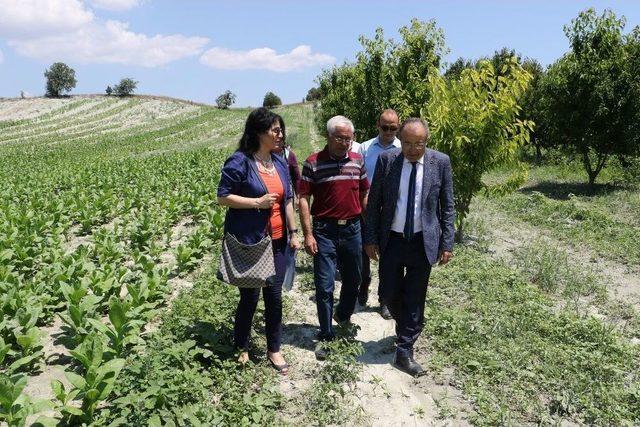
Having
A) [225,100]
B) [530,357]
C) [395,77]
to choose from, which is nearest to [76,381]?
[530,357]

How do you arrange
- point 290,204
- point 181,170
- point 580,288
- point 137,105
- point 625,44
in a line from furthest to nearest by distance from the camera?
point 137,105 < point 181,170 < point 625,44 < point 580,288 < point 290,204

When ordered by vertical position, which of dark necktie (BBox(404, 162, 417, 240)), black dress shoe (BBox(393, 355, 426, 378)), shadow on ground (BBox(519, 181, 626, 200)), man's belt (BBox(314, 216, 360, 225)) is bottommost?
black dress shoe (BBox(393, 355, 426, 378))

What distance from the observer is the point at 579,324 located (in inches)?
186

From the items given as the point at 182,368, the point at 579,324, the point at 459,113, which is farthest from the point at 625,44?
the point at 182,368

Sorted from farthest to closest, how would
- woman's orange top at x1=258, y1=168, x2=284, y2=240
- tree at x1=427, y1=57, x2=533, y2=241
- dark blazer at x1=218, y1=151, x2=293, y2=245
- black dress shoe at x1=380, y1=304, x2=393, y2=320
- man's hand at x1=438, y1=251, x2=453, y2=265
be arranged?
tree at x1=427, y1=57, x2=533, y2=241, black dress shoe at x1=380, y1=304, x2=393, y2=320, man's hand at x1=438, y1=251, x2=453, y2=265, woman's orange top at x1=258, y1=168, x2=284, y2=240, dark blazer at x1=218, y1=151, x2=293, y2=245

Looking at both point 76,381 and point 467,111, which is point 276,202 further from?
point 467,111

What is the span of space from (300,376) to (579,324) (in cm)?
278

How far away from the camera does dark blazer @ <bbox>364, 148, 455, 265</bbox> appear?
13.2 ft

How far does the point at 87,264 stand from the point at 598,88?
42.7ft

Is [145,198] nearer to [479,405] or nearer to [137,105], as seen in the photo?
[479,405]

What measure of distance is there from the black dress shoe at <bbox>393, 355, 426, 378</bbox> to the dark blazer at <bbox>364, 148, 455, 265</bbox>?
2.90 feet

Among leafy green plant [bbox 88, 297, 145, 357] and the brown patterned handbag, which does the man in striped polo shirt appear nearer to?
the brown patterned handbag

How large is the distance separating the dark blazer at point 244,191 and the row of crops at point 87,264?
→ 127 cm

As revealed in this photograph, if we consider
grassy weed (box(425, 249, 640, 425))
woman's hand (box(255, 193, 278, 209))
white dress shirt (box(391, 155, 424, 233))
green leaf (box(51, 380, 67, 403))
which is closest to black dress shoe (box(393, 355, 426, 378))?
grassy weed (box(425, 249, 640, 425))
